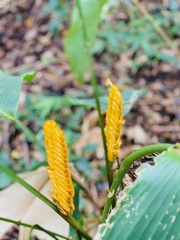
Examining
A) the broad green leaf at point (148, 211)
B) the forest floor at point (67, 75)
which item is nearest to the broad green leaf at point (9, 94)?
the broad green leaf at point (148, 211)

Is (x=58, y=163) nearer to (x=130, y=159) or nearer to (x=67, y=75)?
(x=130, y=159)

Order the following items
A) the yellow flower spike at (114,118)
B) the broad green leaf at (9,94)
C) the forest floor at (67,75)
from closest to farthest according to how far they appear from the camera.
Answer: the yellow flower spike at (114,118) → the broad green leaf at (9,94) → the forest floor at (67,75)

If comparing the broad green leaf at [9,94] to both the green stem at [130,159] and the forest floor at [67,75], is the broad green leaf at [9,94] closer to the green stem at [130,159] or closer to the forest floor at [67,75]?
the green stem at [130,159]

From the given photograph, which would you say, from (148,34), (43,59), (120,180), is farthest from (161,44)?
(120,180)

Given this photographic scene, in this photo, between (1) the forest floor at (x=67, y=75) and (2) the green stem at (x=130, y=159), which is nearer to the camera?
(2) the green stem at (x=130, y=159)

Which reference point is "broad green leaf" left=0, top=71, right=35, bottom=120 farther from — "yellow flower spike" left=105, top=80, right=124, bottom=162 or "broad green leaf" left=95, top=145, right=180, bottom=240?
"broad green leaf" left=95, top=145, right=180, bottom=240

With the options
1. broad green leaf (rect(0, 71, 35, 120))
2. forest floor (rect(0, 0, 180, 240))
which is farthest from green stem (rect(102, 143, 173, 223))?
forest floor (rect(0, 0, 180, 240))

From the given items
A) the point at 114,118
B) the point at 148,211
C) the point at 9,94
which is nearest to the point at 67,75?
the point at 9,94
